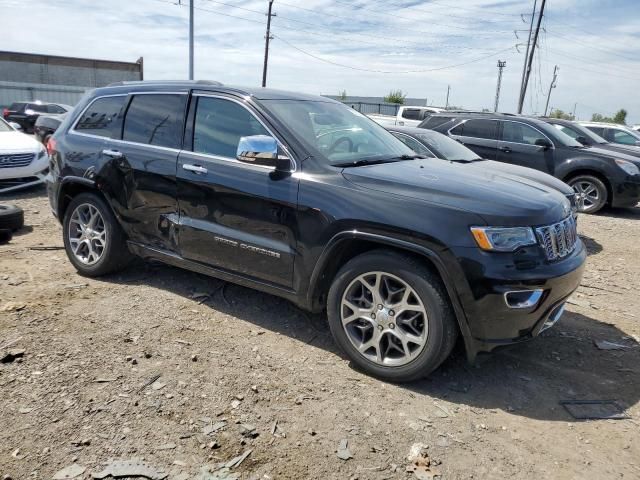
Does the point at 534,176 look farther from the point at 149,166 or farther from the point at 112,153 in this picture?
the point at 112,153

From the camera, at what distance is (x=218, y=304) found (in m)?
4.52

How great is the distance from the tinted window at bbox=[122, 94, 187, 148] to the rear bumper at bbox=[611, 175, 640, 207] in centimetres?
858

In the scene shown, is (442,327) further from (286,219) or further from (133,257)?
(133,257)

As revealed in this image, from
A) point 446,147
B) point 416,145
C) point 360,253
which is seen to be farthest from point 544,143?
point 360,253

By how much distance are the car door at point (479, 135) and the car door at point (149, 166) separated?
7347 millimetres

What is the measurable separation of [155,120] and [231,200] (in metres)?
1.21

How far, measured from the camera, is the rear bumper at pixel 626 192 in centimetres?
970

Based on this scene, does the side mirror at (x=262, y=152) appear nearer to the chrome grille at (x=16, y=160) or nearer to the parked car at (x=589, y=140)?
the chrome grille at (x=16, y=160)

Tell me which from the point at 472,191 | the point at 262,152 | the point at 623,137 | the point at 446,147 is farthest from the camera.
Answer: the point at 623,137

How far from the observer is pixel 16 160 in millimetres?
8820

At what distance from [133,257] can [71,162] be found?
1050 mm

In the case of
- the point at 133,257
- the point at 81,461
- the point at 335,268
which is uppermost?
the point at 335,268

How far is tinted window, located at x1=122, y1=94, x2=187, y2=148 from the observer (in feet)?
14.3

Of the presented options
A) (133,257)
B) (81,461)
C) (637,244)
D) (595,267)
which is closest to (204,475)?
(81,461)
